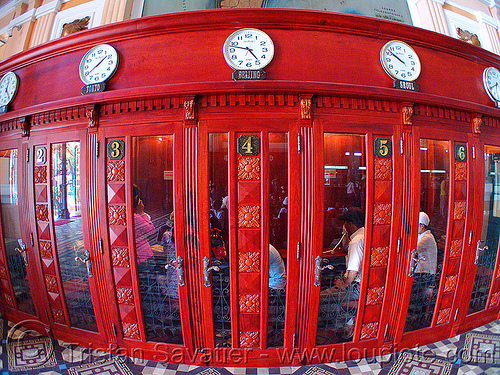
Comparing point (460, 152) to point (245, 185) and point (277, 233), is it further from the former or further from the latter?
point (245, 185)

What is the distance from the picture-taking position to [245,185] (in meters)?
1.81

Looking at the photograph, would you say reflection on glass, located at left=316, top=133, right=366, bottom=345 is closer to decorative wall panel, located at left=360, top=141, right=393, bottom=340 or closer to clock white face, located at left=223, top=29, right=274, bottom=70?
decorative wall panel, located at left=360, top=141, right=393, bottom=340

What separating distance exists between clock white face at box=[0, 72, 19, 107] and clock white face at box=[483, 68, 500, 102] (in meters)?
5.16

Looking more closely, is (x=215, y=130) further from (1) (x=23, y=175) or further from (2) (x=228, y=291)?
(1) (x=23, y=175)

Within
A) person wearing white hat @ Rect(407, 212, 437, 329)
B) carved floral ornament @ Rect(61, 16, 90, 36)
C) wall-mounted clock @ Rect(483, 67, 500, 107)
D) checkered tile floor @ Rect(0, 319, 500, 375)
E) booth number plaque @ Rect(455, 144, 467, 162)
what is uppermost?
carved floral ornament @ Rect(61, 16, 90, 36)

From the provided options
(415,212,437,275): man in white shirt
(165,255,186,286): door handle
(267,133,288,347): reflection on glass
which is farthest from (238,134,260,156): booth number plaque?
(415,212,437,275): man in white shirt

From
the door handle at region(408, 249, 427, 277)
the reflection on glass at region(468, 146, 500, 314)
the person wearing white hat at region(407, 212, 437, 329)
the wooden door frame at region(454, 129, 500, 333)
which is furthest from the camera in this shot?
the reflection on glass at region(468, 146, 500, 314)

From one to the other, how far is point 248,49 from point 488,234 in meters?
3.29

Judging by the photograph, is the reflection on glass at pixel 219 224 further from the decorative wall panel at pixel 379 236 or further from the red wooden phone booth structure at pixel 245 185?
the decorative wall panel at pixel 379 236

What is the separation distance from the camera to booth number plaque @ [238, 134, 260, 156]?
1.80 metres

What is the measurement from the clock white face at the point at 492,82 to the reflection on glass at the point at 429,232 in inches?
37.1

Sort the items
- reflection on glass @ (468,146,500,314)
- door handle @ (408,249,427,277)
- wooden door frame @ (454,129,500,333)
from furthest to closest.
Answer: reflection on glass @ (468,146,500,314) < wooden door frame @ (454,129,500,333) < door handle @ (408,249,427,277)

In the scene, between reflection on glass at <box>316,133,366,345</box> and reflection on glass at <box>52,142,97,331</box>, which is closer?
reflection on glass at <box>316,133,366,345</box>

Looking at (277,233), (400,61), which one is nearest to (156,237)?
(277,233)
